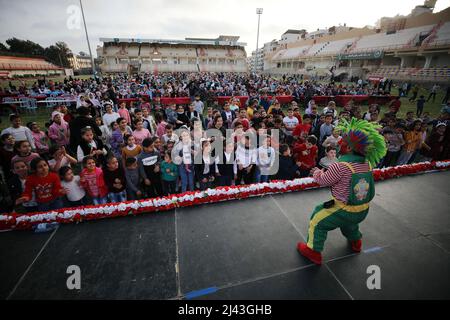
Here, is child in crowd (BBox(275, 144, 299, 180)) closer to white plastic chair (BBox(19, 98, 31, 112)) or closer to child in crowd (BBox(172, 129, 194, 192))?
child in crowd (BBox(172, 129, 194, 192))

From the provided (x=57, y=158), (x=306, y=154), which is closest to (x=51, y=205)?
(x=57, y=158)

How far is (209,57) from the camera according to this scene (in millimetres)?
57625

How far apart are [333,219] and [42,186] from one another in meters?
4.68

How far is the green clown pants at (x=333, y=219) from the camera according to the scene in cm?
259

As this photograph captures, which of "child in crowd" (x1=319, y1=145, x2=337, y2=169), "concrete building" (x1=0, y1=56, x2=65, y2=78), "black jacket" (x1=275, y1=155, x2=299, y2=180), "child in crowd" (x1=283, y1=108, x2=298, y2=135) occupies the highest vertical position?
"concrete building" (x1=0, y1=56, x2=65, y2=78)

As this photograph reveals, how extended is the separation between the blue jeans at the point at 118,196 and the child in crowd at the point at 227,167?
2060mm

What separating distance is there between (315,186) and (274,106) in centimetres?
424

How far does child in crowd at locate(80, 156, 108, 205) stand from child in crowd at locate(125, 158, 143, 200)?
44 centimetres

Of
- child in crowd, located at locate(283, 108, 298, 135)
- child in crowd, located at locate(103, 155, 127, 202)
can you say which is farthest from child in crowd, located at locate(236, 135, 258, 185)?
child in crowd, located at locate(103, 155, 127, 202)

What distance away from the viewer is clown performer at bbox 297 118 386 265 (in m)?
2.46

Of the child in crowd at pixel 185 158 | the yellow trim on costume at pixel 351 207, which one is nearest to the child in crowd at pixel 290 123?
the child in crowd at pixel 185 158
